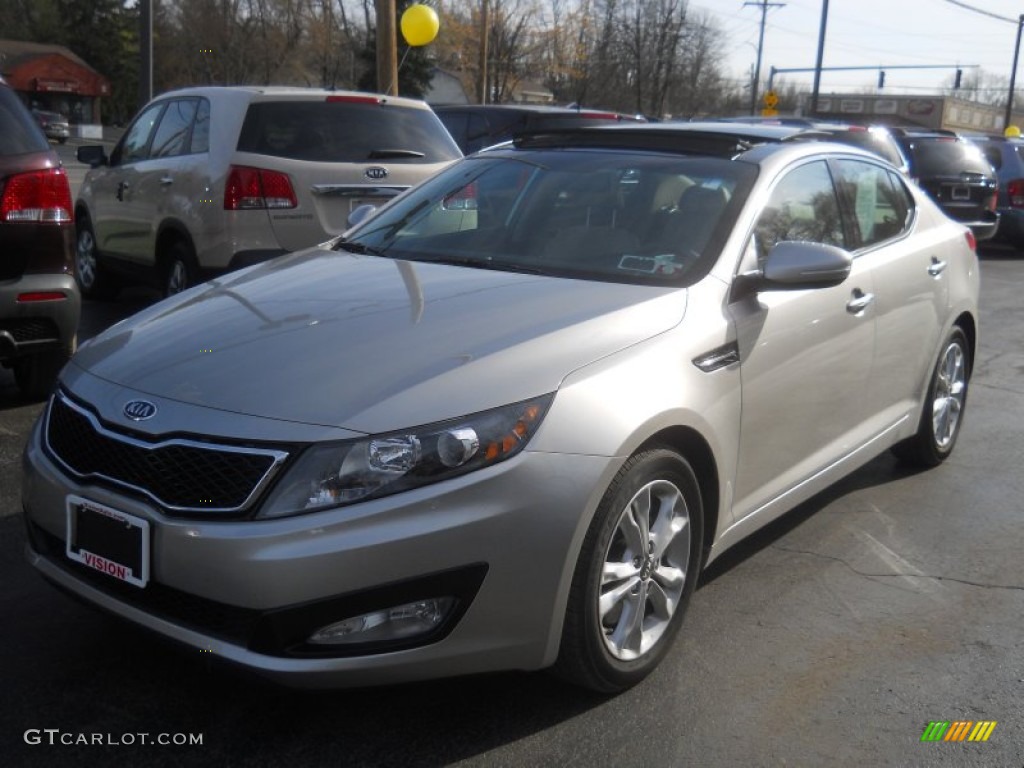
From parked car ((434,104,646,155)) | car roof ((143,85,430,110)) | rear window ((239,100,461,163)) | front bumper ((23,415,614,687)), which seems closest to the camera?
front bumper ((23,415,614,687))

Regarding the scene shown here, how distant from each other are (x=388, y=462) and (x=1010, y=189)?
1583 cm

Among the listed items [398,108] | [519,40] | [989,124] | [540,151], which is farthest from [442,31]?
[989,124]

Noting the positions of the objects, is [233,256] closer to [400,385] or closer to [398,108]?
[398,108]

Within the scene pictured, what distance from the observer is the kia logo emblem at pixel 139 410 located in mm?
2852

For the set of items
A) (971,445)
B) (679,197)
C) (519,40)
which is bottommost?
(971,445)

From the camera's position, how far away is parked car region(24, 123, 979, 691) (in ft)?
8.68

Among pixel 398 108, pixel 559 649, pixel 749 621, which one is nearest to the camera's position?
pixel 559 649

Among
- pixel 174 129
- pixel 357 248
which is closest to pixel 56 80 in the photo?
pixel 174 129

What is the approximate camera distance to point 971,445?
614cm

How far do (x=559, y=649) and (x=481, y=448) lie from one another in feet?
2.03

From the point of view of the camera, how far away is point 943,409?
18.1 feet

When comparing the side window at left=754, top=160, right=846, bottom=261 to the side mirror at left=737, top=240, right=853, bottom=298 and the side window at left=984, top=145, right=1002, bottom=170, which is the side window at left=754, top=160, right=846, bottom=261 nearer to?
the side mirror at left=737, top=240, right=853, bottom=298

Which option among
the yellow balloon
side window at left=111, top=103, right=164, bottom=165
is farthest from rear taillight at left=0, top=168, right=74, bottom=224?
the yellow balloon

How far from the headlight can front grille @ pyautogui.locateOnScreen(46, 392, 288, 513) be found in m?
0.07
